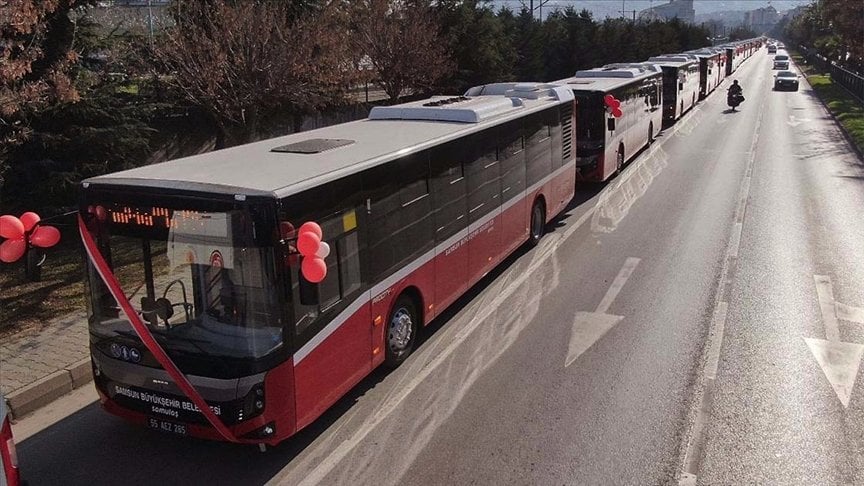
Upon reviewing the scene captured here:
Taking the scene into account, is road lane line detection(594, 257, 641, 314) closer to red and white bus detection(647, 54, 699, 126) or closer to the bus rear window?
the bus rear window

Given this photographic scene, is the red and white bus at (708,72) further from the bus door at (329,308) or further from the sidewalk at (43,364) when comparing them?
the sidewalk at (43,364)

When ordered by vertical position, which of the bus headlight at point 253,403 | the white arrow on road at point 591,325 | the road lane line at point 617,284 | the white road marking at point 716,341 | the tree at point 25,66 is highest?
the tree at point 25,66

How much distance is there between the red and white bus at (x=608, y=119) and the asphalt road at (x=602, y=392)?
4.44 metres

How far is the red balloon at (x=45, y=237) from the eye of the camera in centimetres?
589

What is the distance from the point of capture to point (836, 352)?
8906 millimetres

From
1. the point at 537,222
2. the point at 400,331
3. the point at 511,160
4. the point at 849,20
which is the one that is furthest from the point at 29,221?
the point at 849,20

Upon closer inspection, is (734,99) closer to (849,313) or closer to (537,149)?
(537,149)

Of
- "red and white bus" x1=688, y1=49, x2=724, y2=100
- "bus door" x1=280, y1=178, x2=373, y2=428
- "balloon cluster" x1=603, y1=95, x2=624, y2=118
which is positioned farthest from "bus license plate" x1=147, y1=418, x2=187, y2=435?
"red and white bus" x1=688, y1=49, x2=724, y2=100

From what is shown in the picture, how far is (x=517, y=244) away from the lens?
41.3ft

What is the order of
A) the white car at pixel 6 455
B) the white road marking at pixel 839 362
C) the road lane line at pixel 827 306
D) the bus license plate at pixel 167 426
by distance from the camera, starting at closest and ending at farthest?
the white car at pixel 6 455, the bus license plate at pixel 167 426, the white road marking at pixel 839 362, the road lane line at pixel 827 306

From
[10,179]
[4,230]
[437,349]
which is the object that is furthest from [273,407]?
[10,179]

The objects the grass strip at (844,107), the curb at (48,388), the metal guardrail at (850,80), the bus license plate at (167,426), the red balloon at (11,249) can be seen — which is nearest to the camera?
the red balloon at (11,249)

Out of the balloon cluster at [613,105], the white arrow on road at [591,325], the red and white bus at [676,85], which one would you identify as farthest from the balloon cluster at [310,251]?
the red and white bus at [676,85]

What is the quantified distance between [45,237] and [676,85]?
1228 inches
